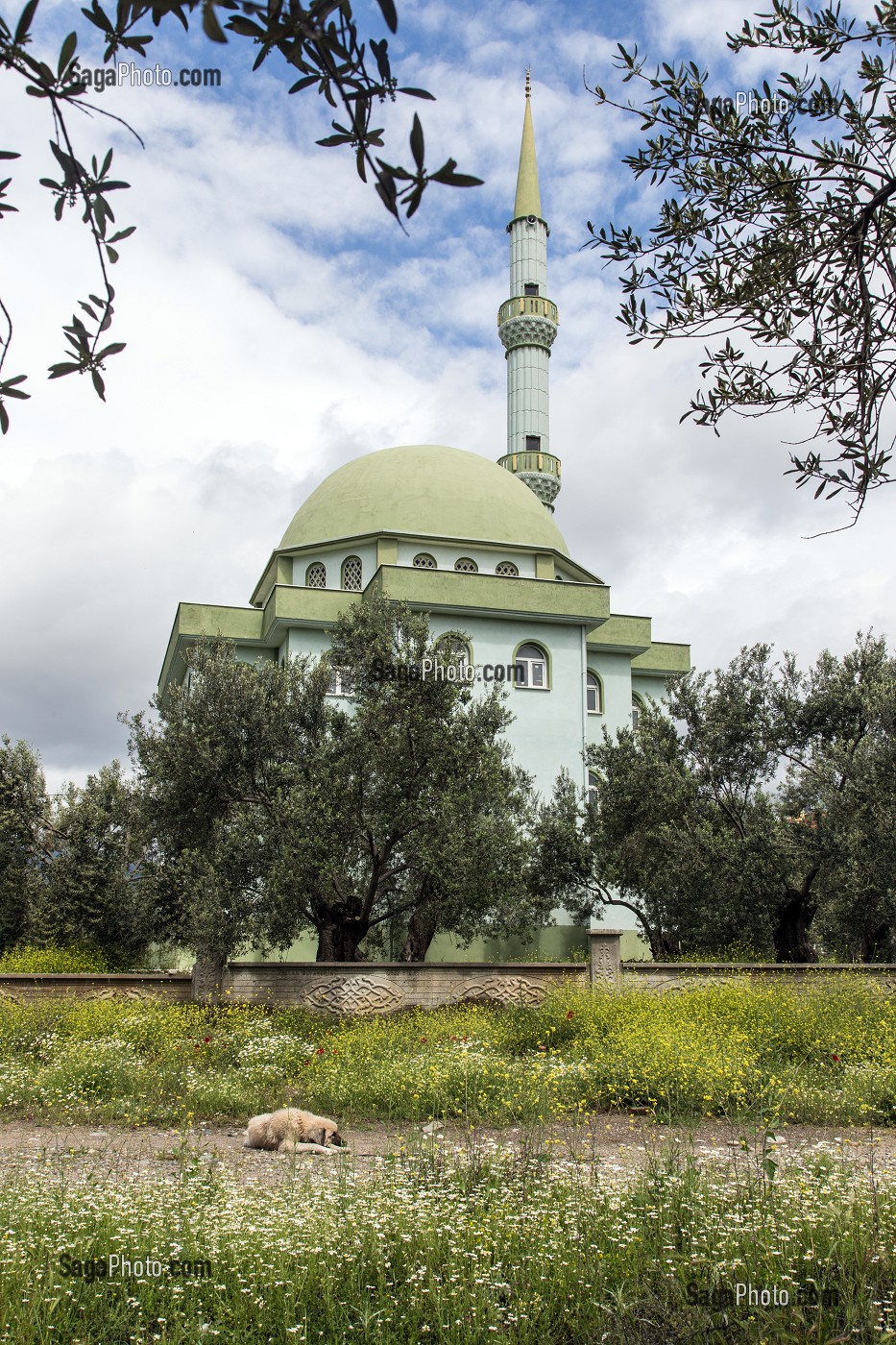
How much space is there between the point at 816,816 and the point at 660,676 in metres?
12.1

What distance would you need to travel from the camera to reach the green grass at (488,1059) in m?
9.41

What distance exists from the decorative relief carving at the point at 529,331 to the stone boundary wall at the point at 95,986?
27648 mm

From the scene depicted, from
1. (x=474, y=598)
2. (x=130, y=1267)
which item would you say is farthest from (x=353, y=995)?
(x=474, y=598)

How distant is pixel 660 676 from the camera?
31.7 m

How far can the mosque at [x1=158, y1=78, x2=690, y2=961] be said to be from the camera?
25.4 m

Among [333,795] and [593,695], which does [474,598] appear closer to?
[593,695]

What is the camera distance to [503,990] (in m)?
16.0

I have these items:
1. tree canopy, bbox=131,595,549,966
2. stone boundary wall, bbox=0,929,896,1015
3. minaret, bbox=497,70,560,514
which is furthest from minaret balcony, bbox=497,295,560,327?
stone boundary wall, bbox=0,929,896,1015

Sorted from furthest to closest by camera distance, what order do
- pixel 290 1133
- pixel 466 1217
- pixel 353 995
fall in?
pixel 353 995
pixel 290 1133
pixel 466 1217

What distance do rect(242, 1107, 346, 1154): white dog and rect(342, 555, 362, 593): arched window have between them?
67.5 feet

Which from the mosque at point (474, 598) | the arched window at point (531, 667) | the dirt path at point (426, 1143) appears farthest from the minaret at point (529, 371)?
the dirt path at point (426, 1143)

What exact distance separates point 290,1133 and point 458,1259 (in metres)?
3.54

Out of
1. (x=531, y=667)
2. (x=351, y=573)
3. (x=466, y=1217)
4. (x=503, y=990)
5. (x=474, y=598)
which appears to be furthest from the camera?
(x=351, y=573)

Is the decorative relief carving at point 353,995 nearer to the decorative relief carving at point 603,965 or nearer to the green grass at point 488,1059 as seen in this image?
the green grass at point 488,1059
